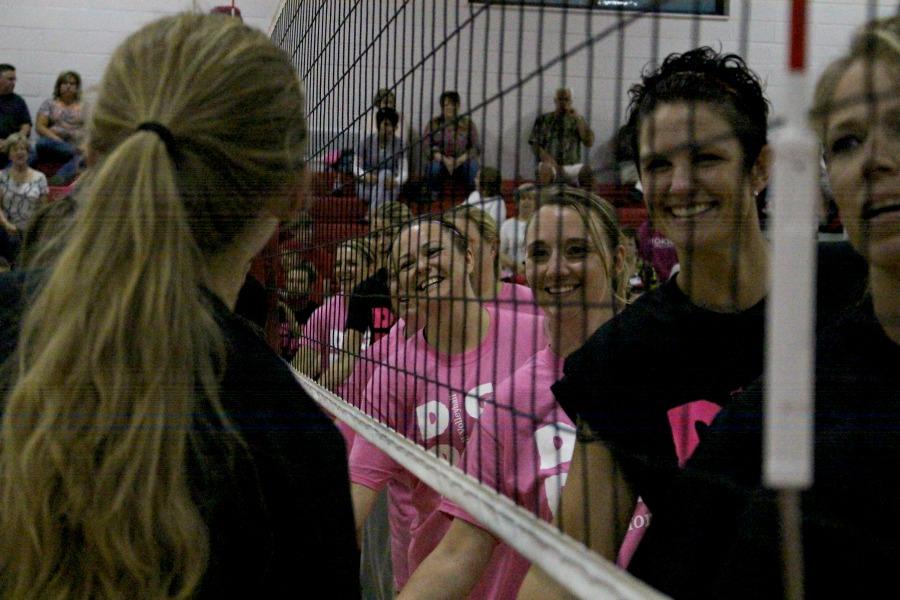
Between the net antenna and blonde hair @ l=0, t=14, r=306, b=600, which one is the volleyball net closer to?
the net antenna

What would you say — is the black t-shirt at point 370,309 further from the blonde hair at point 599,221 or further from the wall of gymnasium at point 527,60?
the blonde hair at point 599,221

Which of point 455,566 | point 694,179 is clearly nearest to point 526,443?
point 455,566

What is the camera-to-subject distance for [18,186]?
26.6ft

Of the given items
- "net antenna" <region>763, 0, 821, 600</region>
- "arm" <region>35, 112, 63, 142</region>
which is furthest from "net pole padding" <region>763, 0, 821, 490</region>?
"arm" <region>35, 112, 63, 142</region>

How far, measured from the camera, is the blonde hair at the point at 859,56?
31.7 inches

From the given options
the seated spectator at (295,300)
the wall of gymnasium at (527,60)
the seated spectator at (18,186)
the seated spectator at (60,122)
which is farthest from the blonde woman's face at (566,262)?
the seated spectator at (60,122)

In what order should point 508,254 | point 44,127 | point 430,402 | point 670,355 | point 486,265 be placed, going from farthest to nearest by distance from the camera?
1. point 44,127
2. point 508,254
3. point 486,265
4. point 430,402
5. point 670,355

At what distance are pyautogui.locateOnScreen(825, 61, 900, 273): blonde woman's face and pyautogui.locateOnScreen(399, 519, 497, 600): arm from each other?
44.1 inches

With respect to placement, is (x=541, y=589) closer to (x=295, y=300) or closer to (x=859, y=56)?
(x=859, y=56)

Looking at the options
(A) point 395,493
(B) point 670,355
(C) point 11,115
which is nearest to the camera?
(B) point 670,355

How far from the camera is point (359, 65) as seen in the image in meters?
2.41

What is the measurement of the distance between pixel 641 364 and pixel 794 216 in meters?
0.76

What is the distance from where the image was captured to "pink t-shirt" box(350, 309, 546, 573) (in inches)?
84.0

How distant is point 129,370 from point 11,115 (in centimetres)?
819
